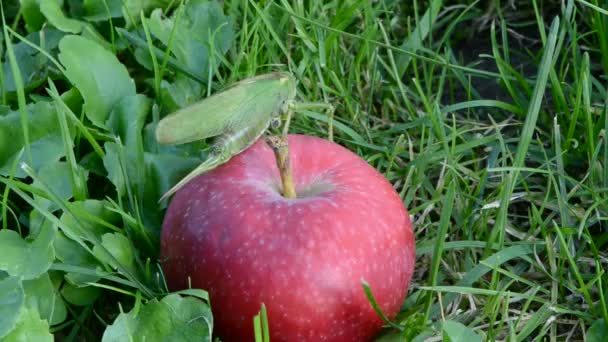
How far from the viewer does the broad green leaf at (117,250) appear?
1.71 metres

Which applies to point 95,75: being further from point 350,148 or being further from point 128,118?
point 350,148

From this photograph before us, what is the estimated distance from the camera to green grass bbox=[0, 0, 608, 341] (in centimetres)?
174

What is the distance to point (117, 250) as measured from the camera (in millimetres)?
1751

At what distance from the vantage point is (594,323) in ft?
5.71

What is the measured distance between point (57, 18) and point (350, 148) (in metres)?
0.73

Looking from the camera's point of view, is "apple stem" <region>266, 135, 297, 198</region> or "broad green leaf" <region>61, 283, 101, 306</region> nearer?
"apple stem" <region>266, 135, 297, 198</region>

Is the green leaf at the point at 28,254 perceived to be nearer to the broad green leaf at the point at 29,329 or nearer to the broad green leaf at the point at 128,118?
the broad green leaf at the point at 29,329

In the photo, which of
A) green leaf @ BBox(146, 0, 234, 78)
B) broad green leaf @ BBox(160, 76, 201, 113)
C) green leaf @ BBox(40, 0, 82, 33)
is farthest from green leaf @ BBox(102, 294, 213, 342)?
green leaf @ BBox(40, 0, 82, 33)

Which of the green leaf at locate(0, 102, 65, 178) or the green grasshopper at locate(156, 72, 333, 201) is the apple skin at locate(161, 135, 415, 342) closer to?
the green grasshopper at locate(156, 72, 333, 201)

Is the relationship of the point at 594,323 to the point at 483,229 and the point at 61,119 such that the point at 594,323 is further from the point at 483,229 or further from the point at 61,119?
the point at 61,119

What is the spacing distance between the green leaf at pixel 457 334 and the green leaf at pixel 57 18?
1.14 meters

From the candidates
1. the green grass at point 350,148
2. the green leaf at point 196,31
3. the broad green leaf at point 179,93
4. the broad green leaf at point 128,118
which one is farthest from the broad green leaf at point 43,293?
the green leaf at point 196,31

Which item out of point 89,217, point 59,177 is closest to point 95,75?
point 59,177

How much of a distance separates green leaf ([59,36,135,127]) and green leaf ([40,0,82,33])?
189 mm
